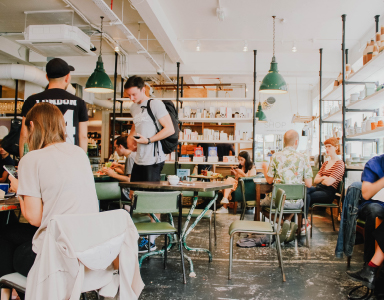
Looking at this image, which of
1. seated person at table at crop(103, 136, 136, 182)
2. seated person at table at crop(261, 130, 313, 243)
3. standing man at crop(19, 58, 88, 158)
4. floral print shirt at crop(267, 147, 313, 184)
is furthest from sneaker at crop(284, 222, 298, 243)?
standing man at crop(19, 58, 88, 158)

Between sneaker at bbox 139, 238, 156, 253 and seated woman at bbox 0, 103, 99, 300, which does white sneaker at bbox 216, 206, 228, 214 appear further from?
seated woman at bbox 0, 103, 99, 300

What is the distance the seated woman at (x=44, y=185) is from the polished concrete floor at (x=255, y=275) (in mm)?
1170

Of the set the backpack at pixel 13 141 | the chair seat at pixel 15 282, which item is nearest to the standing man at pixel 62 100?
the backpack at pixel 13 141

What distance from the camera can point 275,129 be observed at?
41.1 feet

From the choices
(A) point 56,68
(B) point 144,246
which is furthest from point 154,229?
(A) point 56,68

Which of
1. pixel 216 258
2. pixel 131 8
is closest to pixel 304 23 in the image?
pixel 131 8

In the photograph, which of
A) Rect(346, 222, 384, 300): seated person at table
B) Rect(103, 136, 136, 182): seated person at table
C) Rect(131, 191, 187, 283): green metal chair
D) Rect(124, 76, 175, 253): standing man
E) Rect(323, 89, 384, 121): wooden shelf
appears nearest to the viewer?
Rect(346, 222, 384, 300): seated person at table

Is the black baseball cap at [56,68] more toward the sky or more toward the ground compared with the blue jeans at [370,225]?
more toward the sky

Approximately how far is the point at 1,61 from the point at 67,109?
7.02 meters

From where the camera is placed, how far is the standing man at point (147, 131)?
3.21 m

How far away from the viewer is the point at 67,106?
2512 mm

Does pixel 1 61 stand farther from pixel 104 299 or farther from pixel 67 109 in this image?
pixel 104 299

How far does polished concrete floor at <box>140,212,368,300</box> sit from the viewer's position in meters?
2.60

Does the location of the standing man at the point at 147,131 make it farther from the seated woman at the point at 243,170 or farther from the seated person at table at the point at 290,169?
the seated woman at the point at 243,170
